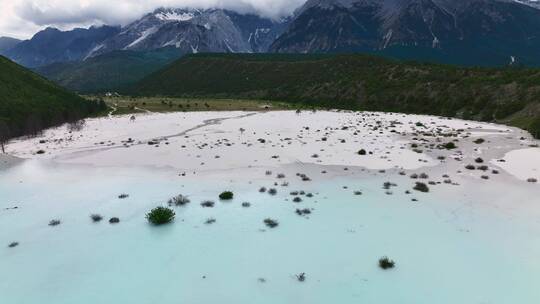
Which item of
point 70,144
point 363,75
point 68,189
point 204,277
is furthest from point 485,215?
point 363,75

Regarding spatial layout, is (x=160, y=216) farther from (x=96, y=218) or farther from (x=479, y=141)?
(x=479, y=141)

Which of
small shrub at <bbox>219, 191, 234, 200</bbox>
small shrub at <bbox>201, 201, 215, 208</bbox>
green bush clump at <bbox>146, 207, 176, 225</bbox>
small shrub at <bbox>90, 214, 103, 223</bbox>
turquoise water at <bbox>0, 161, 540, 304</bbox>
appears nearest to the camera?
turquoise water at <bbox>0, 161, 540, 304</bbox>

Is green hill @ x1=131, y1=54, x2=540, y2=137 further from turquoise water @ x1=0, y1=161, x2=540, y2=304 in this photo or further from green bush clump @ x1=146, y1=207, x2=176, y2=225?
green bush clump @ x1=146, y1=207, x2=176, y2=225

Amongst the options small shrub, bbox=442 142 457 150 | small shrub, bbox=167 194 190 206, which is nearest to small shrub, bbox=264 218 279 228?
small shrub, bbox=167 194 190 206

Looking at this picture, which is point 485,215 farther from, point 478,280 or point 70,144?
point 70,144

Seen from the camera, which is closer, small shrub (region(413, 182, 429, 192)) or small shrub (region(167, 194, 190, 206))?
small shrub (region(167, 194, 190, 206))

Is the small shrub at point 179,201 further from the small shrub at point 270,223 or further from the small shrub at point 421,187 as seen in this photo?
the small shrub at point 421,187
